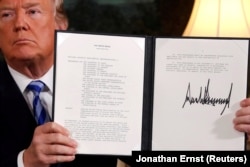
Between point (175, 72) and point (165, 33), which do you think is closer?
point (175, 72)

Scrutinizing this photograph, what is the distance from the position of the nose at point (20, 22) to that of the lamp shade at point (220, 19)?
494 mm

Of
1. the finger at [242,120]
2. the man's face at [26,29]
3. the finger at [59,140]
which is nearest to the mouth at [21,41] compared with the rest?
the man's face at [26,29]

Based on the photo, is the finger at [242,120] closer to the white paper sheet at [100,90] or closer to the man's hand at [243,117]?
the man's hand at [243,117]

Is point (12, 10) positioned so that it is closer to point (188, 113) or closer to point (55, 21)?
point (55, 21)

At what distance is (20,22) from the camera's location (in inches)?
55.5

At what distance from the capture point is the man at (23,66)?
55.6 inches

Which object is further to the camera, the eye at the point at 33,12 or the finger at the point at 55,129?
the eye at the point at 33,12

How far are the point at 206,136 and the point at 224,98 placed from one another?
112 millimetres

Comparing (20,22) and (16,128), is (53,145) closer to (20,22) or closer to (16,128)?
(16,128)

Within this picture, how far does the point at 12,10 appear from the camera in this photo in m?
1.41

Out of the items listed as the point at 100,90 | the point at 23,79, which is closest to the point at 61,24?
the point at 23,79

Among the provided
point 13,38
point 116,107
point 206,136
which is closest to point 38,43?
point 13,38

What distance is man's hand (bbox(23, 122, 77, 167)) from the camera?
1208 millimetres
